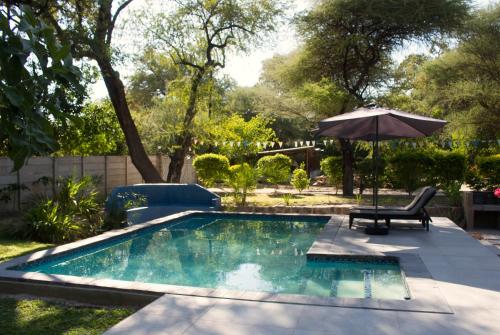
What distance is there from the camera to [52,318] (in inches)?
179

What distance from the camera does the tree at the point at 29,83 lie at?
1.64 meters

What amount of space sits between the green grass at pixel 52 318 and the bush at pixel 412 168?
12.5m

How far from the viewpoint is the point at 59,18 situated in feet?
45.6

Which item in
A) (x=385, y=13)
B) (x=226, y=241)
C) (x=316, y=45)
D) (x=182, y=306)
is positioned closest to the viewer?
(x=182, y=306)

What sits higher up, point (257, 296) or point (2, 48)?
point (2, 48)

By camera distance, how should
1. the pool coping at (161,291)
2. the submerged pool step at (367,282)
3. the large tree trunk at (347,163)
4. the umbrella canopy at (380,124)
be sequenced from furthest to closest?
1. the large tree trunk at (347,163)
2. the umbrella canopy at (380,124)
3. the submerged pool step at (367,282)
4. the pool coping at (161,291)

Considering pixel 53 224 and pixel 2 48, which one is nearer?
pixel 2 48

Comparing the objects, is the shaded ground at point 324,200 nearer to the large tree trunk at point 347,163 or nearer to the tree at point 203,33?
the large tree trunk at point 347,163

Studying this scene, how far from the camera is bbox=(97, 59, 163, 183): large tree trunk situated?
14609 mm

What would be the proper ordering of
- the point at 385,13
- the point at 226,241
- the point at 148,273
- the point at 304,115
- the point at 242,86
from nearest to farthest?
the point at 148,273 < the point at 226,241 < the point at 385,13 < the point at 304,115 < the point at 242,86

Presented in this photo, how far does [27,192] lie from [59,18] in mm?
5520

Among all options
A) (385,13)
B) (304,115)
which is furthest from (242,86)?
(385,13)

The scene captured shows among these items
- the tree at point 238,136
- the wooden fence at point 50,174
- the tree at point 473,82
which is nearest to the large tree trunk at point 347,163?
the tree at point 238,136

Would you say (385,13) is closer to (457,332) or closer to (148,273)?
(148,273)
